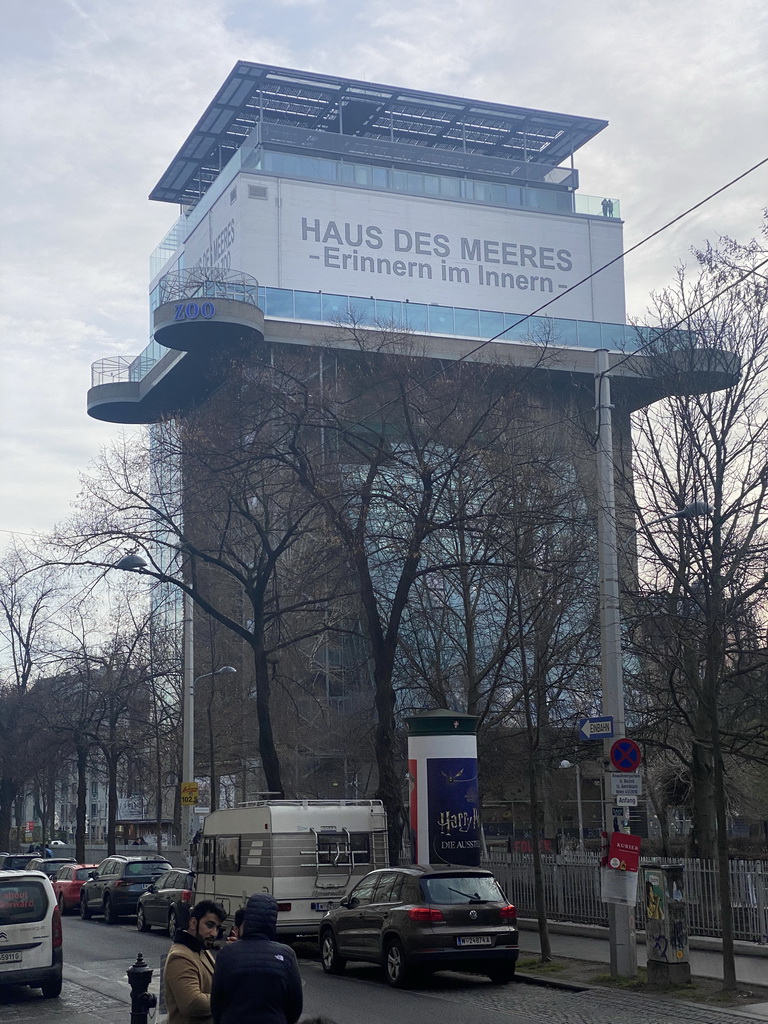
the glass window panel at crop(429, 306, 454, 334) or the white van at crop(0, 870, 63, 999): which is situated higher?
the glass window panel at crop(429, 306, 454, 334)

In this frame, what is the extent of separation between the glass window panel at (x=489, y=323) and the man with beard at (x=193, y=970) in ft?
196

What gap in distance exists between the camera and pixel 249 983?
643 centimetres

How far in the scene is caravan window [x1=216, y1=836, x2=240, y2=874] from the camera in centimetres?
2188

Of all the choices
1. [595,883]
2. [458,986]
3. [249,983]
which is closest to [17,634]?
[595,883]

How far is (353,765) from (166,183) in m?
50.1

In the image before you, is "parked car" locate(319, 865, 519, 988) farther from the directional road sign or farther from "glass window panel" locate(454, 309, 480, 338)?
"glass window panel" locate(454, 309, 480, 338)

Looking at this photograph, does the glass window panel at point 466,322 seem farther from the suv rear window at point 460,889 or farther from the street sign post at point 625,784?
the street sign post at point 625,784

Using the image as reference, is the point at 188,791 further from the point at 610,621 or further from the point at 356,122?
the point at 356,122

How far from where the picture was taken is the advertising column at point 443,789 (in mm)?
22453

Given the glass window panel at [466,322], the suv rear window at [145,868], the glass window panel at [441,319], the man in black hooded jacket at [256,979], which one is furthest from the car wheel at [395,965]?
the glass window panel at [466,322]

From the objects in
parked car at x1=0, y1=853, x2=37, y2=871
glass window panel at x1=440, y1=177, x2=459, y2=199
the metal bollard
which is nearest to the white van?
the metal bollard

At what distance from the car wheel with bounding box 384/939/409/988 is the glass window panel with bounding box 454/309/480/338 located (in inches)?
2044

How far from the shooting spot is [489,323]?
2685 inches

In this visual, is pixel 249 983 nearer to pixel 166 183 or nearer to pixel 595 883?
pixel 595 883
